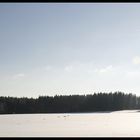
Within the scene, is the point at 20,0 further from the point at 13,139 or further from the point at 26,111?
the point at 26,111

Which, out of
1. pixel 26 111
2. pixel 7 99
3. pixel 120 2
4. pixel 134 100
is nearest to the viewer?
pixel 120 2

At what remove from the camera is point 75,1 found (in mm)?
2791

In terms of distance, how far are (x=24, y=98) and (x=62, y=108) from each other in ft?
39.1

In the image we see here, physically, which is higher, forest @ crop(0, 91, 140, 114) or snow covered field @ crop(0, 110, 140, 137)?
forest @ crop(0, 91, 140, 114)

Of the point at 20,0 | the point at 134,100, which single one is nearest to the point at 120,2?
the point at 20,0

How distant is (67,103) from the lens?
9181 cm

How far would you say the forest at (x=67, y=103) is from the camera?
87812mm

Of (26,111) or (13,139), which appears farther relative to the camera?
(26,111)

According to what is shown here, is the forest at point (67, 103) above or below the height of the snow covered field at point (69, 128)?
above

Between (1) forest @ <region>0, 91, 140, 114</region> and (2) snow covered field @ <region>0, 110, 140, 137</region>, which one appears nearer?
(2) snow covered field @ <region>0, 110, 140, 137</region>

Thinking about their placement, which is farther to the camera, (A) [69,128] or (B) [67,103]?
(B) [67,103]

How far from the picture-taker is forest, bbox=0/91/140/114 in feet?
288

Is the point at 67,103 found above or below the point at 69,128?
above

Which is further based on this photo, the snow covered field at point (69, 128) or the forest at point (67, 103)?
the forest at point (67, 103)
